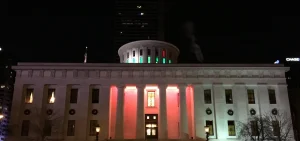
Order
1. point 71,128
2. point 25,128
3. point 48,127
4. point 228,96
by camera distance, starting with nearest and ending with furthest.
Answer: point 48,127
point 25,128
point 71,128
point 228,96

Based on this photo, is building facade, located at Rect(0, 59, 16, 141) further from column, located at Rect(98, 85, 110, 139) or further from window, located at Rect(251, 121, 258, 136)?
window, located at Rect(251, 121, 258, 136)

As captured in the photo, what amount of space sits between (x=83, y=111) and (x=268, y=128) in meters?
25.2

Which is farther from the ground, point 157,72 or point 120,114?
point 157,72

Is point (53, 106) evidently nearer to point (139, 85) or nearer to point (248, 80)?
point (139, 85)

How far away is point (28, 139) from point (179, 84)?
2221 cm

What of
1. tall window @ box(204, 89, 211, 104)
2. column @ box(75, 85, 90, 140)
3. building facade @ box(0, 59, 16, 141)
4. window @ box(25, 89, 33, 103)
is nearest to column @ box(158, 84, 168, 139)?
tall window @ box(204, 89, 211, 104)

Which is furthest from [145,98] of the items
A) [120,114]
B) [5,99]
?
[5,99]

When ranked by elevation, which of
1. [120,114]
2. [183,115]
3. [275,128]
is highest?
[120,114]

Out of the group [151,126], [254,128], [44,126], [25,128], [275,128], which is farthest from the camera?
[151,126]

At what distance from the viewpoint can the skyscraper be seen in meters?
120

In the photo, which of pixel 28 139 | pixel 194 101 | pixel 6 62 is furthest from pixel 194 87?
pixel 6 62

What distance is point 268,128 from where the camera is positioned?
38531 mm

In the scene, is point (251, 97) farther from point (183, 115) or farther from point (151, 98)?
point (151, 98)

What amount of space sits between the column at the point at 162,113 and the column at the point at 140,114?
242cm
